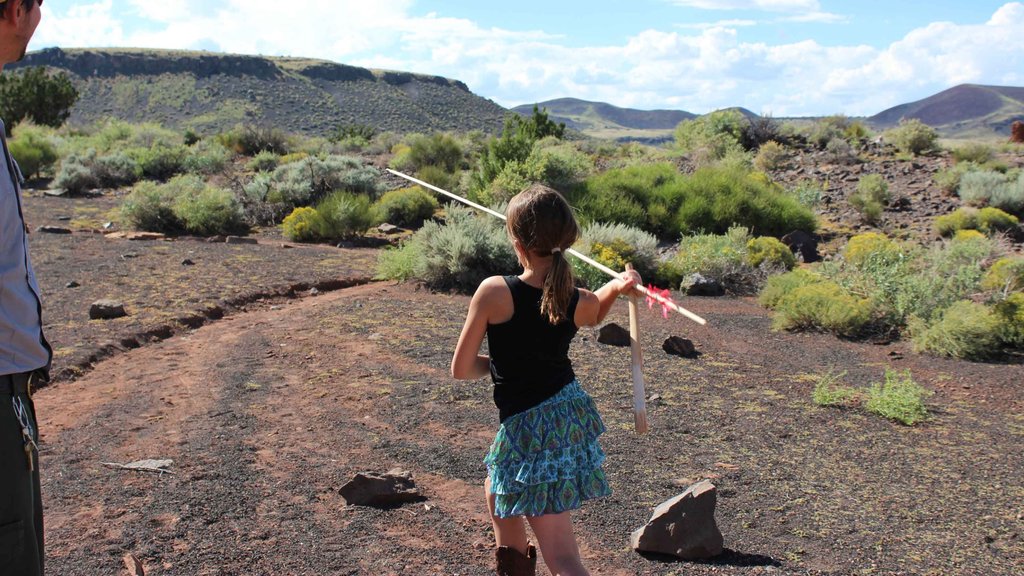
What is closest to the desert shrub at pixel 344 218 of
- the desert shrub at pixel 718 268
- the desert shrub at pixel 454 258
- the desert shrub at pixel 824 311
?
the desert shrub at pixel 454 258

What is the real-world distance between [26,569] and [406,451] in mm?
3374

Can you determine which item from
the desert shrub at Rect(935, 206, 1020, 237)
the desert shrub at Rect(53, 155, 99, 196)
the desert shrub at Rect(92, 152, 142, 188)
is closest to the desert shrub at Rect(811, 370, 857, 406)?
the desert shrub at Rect(935, 206, 1020, 237)

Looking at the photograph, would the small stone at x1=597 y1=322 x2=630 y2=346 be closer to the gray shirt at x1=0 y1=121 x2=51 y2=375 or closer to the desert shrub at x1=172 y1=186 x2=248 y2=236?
the gray shirt at x1=0 y1=121 x2=51 y2=375

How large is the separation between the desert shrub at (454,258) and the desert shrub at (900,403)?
5.79m

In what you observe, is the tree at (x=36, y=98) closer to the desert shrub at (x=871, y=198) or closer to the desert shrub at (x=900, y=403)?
the desert shrub at (x=871, y=198)

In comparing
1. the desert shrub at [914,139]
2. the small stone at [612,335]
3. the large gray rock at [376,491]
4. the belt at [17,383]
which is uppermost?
the desert shrub at [914,139]

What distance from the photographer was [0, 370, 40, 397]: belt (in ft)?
7.99

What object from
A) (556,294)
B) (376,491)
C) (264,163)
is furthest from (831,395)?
(264,163)

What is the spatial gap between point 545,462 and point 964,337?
22.1ft

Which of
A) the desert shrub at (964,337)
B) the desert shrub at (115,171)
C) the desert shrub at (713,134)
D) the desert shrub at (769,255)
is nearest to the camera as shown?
the desert shrub at (964,337)

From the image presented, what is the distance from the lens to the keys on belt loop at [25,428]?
8.02ft

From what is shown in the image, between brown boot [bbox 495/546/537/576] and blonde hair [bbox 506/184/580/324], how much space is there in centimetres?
95

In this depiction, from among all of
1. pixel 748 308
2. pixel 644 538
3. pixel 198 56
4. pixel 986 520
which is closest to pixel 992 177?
pixel 748 308

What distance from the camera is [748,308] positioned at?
11203 millimetres
